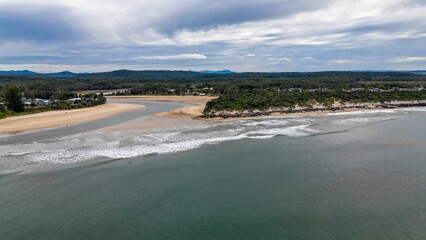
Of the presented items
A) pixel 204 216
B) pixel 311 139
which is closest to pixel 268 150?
pixel 311 139

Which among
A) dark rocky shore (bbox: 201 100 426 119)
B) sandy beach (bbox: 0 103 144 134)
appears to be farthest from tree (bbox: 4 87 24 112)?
dark rocky shore (bbox: 201 100 426 119)

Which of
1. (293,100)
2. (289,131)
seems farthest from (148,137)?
(293,100)

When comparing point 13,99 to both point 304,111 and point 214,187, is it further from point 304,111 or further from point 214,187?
point 214,187

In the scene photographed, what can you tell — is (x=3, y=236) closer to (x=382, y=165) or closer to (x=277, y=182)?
(x=277, y=182)

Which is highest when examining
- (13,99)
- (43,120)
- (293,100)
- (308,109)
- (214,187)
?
(13,99)

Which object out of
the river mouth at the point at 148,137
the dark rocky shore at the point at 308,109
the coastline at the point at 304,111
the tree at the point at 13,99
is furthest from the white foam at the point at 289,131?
the tree at the point at 13,99

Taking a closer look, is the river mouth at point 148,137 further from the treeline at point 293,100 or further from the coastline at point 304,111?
the treeline at point 293,100

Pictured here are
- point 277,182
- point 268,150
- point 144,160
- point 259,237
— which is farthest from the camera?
point 268,150

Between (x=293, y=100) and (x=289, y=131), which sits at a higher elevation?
(x=293, y=100)

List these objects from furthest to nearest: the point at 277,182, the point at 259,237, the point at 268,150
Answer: the point at 268,150 < the point at 277,182 < the point at 259,237
